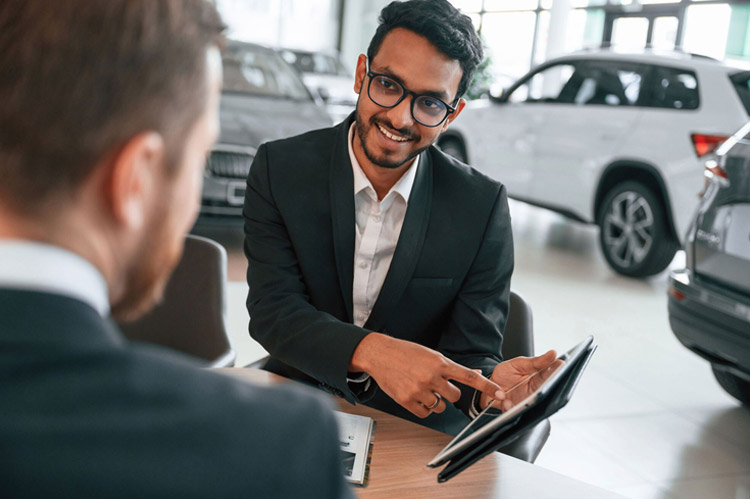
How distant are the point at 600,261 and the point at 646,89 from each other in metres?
1.37

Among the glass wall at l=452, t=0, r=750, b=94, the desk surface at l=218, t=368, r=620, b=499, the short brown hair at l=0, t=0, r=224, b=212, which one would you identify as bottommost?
the desk surface at l=218, t=368, r=620, b=499

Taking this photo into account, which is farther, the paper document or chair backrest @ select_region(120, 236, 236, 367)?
chair backrest @ select_region(120, 236, 236, 367)

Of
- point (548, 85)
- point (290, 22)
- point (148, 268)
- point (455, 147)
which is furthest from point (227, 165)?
point (290, 22)

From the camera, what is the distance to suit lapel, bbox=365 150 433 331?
5.78 feet

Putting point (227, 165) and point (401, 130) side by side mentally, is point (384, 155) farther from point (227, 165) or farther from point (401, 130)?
point (227, 165)

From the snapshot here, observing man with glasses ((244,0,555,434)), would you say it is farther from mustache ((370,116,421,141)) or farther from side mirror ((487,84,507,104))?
side mirror ((487,84,507,104))

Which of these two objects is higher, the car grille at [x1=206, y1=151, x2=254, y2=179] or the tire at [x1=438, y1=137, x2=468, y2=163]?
the car grille at [x1=206, y1=151, x2=254, y2=179]

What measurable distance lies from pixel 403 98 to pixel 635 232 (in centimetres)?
404

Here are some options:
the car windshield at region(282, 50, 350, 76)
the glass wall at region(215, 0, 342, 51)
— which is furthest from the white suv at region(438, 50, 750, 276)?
the glass wall at region(215, 0, 342, 51)

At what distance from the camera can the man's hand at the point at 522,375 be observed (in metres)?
1.34

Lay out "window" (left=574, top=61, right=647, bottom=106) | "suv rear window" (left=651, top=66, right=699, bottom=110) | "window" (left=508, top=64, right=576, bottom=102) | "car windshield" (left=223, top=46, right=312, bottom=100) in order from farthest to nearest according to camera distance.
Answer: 1. "window" (left=508, top=64, right=576, bottom=102)
2. "car windshield" (left=223, top=46, right=312, bottom=100)
3. "window" (left=574, top=61, right=647, bottom=106)
4. "suv rear window" (left=651, top=66, right=699, bottom=110)

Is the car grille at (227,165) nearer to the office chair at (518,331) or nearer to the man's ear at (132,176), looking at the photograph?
the office chair at (518,331)

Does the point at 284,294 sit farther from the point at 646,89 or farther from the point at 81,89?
the point at 646,89

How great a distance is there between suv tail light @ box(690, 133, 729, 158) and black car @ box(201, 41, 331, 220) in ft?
7.76
